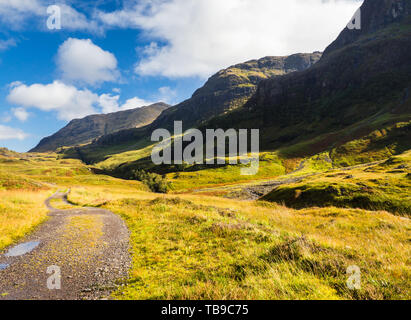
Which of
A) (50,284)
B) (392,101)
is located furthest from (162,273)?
(392,101)

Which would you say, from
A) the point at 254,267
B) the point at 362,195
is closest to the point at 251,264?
the point at 254,267

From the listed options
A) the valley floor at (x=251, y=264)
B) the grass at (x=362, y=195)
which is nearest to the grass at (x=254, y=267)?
the valley floor at (x=251, y=264)

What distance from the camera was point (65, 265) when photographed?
28.5 feet

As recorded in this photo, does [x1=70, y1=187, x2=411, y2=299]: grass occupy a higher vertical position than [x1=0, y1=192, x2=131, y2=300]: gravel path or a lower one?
higher

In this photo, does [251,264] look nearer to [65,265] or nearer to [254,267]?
[254,267]

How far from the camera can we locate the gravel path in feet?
22.1

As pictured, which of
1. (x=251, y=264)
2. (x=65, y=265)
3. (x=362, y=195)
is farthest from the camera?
(x=362, y=195)

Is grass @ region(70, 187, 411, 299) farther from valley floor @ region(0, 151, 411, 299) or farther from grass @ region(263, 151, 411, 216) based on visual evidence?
A: grass @ region(263, 151, 411, 216)

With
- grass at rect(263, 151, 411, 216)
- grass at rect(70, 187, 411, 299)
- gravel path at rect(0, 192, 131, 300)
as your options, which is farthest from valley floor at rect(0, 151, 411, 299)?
grass at rect(263, 151, 411, 216)
